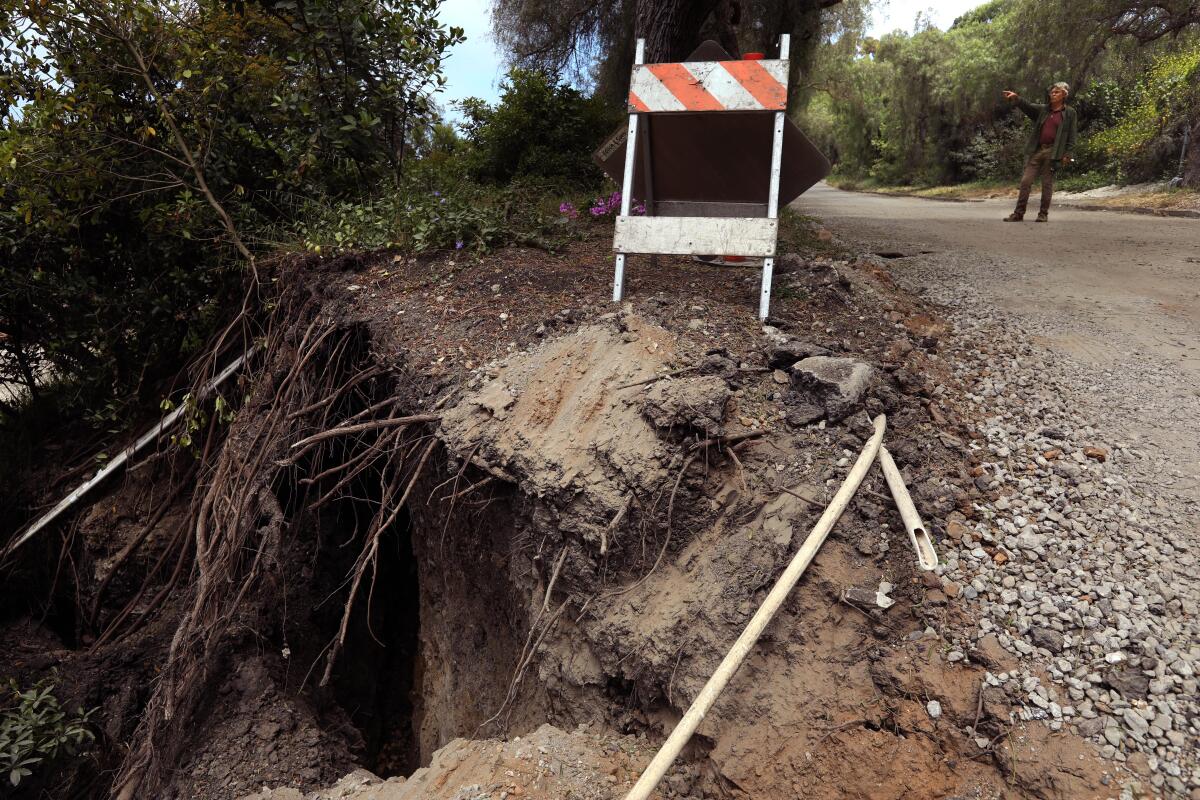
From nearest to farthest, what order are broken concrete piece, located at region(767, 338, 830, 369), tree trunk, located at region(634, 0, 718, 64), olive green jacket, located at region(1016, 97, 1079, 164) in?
broken concrete piece, located at region(767, 338, 830, 369)
tree trunk, located at region(634, 0, 718, 64)
olive green jacket, located at region(1016, 97, 1079, 164)

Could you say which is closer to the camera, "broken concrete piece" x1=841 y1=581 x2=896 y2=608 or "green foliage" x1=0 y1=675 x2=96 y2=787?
"broken concrete piece" x1=841 y1=581 x2=896 y2=608

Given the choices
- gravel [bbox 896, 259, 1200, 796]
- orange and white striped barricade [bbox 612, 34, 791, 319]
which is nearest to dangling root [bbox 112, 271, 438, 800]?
orange and white striped barricade [bbox 612, 34, 791, 319]

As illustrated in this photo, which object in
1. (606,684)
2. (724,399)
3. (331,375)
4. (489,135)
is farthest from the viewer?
(489,135)

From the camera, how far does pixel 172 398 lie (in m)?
5.29

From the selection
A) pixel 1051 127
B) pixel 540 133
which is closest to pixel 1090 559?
pixel 540 133

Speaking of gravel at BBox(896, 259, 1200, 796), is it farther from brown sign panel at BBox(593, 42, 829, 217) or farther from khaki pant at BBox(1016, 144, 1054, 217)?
khaki pant at BBox(1016, 144, 1054, 217)

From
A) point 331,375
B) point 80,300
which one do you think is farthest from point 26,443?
point 331,375

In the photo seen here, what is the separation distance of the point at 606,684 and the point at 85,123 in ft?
15.6

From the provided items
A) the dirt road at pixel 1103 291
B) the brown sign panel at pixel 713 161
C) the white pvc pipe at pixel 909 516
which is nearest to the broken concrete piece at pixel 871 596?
the white pvc pipe at pixel 909 516

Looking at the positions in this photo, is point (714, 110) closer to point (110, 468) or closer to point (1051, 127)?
point (110, 468)

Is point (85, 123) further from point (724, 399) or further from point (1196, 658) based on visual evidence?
point (1196, 658)

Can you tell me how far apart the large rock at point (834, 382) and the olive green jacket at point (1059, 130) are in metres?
7.05

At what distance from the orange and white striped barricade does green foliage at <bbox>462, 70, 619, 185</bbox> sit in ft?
14.3

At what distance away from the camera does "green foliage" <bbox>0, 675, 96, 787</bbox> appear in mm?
3838
